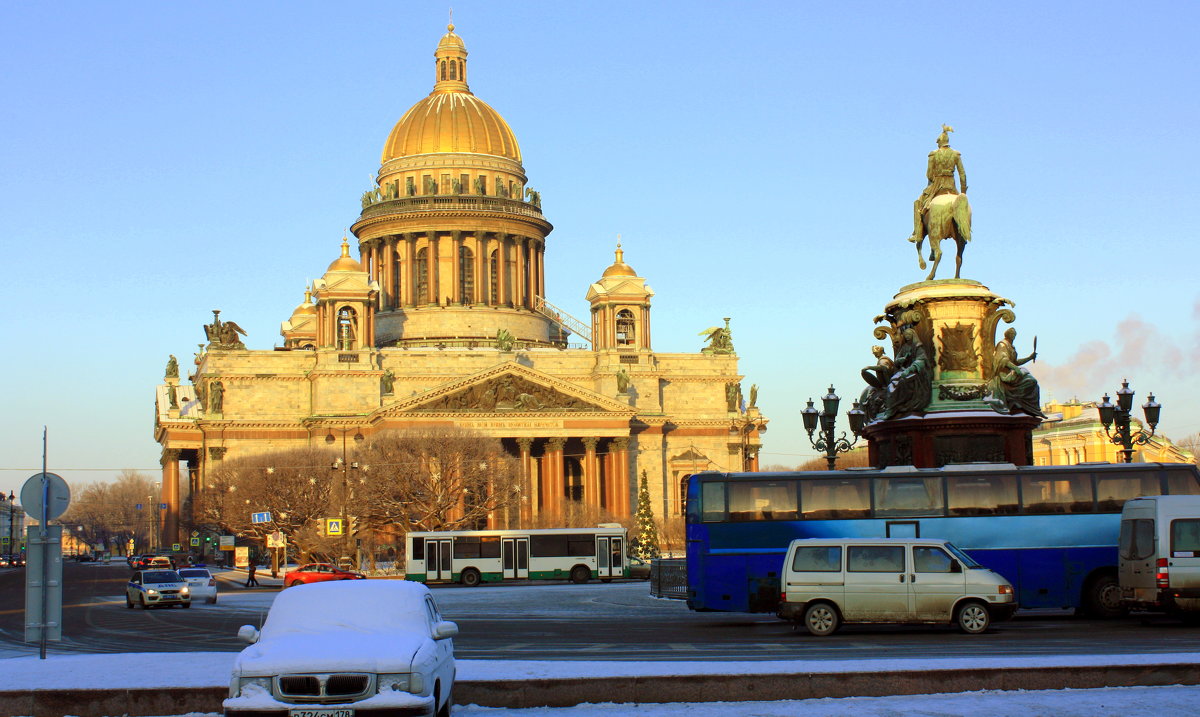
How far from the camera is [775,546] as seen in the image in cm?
3322

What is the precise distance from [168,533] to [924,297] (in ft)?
336

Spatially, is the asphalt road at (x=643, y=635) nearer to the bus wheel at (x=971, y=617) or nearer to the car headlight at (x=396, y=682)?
the bus wheel at (x=971, y=617)

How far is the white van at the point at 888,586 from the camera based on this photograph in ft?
90.0

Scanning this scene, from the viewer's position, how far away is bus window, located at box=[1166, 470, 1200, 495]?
3228 cm

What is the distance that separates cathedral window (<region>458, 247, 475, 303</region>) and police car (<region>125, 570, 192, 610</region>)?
8366 centimetres

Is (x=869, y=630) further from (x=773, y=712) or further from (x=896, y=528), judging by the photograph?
(x=773, y=712)

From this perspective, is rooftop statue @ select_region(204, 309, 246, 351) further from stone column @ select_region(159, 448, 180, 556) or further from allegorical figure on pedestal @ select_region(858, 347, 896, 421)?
allegorical figure on pedestal @ select_region(858, 347, 896, 421)

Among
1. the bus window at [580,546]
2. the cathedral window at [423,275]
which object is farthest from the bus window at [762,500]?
the cathedral window at [423,275]

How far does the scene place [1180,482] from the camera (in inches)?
1275

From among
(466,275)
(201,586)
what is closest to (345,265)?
(466,275)

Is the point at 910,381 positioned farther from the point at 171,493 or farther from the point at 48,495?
the point at 171,493

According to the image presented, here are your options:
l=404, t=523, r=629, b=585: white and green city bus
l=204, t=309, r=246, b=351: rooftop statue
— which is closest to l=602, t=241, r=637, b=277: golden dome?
l=204, t=309, r=246, b=351: rooftop statue

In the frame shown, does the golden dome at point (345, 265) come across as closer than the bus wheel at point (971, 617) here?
No

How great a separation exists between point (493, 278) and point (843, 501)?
10392 cm
